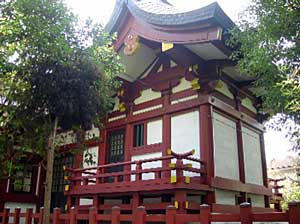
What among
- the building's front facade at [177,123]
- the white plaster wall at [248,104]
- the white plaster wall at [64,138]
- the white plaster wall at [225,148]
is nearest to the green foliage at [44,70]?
the white plaster wall at [64,138]

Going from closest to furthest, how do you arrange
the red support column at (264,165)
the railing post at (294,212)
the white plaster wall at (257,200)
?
the railing post at (294,212) < the white plaster wall at (257,200) < the red support column at (264,165)

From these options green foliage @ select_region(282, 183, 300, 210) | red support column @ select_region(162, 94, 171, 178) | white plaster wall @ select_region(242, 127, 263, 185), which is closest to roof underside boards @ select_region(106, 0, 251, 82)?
red support column @ select_region(162, 94, 171, 178)

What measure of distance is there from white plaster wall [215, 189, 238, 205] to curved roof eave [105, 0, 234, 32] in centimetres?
397

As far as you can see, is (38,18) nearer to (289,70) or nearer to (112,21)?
(289,70)

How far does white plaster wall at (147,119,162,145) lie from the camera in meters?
9.30

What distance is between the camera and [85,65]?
570cm

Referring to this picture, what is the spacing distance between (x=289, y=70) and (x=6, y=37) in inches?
176

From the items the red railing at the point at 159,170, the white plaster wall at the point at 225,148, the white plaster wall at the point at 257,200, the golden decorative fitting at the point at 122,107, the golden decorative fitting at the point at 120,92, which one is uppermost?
the golden decorative fitting at the point at 120,92

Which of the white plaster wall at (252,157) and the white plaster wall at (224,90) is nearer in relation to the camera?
the white plaster wall at (224,90)

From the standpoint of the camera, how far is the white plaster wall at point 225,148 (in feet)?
27.4

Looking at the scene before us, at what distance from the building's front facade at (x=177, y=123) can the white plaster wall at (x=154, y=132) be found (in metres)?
0.03

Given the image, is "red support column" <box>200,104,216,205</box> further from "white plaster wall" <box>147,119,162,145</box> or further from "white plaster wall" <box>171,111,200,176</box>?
"white plaster wall" <box>147,119,162,145</box>

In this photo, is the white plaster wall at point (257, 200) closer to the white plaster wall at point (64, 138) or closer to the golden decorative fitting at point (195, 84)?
the golden decorative fitting at point (195, 84)

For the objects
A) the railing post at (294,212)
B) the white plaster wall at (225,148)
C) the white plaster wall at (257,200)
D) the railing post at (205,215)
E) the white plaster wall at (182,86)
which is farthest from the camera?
the white plaster wall at (257,200)
